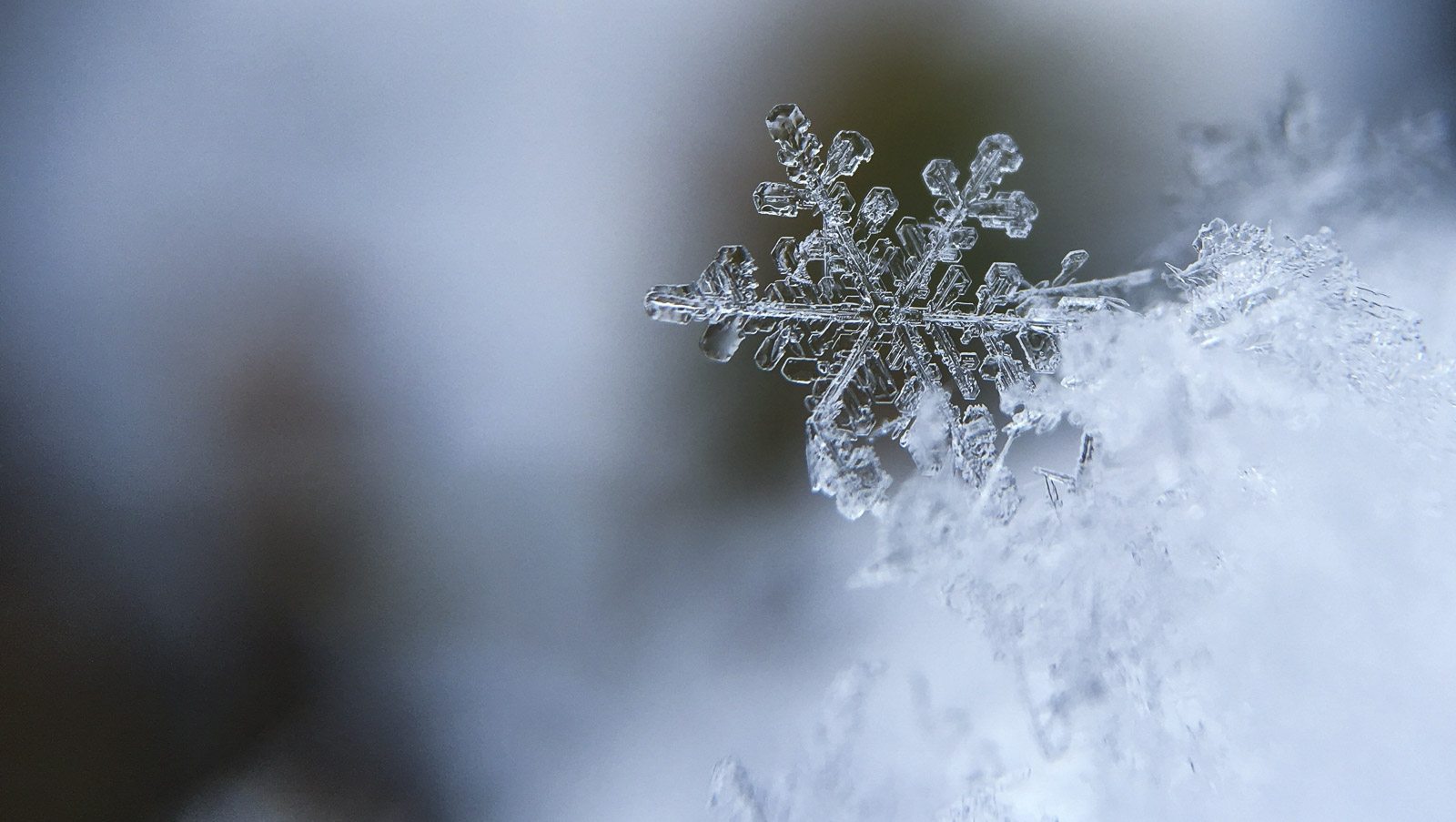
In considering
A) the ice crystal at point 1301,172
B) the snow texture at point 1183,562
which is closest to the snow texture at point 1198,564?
the snow texture at point 1183,562

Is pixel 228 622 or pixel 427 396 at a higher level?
pixel 427 396

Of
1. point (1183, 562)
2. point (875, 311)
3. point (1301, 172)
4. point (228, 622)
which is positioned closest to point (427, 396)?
point (228, 622)

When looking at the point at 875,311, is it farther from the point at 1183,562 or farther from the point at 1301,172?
the point at 1301,172

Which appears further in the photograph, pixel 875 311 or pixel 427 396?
pixel 427 396

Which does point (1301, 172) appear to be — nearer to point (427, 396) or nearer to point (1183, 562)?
point (1183, 562)

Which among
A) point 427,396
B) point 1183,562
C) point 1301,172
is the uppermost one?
point 1301,172

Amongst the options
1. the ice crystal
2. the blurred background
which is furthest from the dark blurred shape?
the ice crystal

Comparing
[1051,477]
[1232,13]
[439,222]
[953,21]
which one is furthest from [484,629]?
[1232,13]
